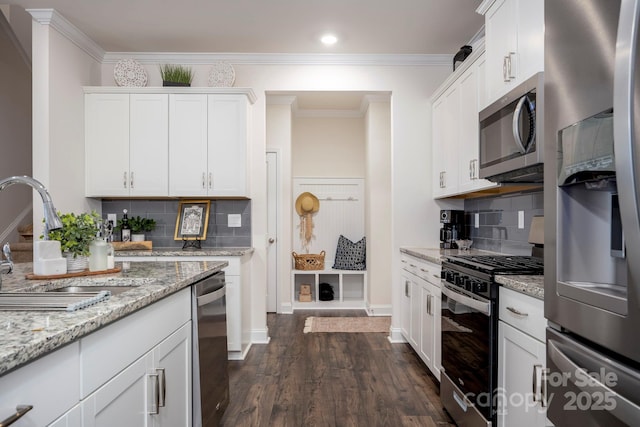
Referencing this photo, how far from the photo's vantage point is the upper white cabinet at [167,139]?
11.6ft

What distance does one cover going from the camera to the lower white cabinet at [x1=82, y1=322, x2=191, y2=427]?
3.43 ft

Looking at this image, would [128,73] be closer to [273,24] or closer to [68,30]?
[68,30]

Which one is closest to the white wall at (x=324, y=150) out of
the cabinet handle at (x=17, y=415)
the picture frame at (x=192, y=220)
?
the picture frame at (x=192, y=220)

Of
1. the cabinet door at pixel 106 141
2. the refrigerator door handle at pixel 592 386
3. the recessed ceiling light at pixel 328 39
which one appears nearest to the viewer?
the refrigerator door handle at pixel 592 386

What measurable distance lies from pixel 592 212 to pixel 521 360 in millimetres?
833

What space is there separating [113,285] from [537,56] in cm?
212

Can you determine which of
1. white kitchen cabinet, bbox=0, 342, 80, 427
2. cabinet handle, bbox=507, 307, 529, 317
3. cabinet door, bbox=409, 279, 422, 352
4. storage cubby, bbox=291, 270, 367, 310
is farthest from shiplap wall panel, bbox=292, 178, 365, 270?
white kitchen cabinet, bbox=0, 342, 80, 427

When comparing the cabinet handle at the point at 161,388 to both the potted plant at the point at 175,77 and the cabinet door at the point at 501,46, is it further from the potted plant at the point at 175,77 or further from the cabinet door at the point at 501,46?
the potted plant at the point at 175,77

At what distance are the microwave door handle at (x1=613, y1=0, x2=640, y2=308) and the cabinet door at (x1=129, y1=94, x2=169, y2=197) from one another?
341 cm

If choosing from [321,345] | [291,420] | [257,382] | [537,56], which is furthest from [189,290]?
[321,345]

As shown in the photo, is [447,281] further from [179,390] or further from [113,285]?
[113,285]

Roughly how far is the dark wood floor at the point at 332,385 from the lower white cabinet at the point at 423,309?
19cm

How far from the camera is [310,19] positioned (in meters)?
3.11

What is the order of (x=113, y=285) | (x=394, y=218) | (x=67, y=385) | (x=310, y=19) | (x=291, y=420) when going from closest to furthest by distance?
(x=67, y=385) → (x=113, y=285) → (x=291, y=420) → (x=310, y=19) → (x=394, y=218)
